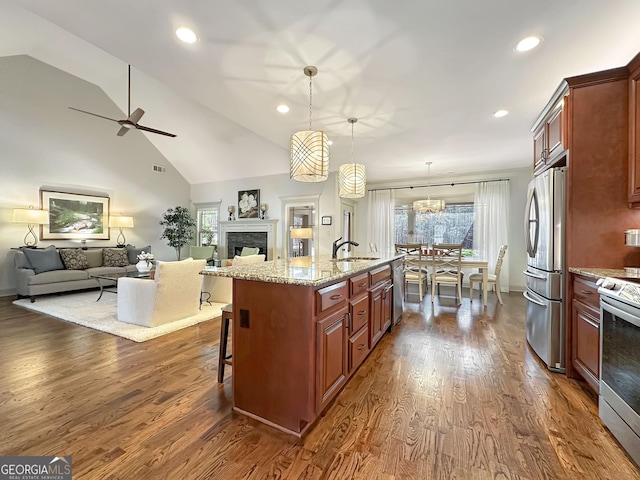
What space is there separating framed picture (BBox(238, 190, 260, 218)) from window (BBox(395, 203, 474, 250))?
367 cm

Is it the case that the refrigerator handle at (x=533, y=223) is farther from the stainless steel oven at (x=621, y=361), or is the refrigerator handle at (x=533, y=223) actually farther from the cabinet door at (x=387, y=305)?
the cabinet door at (x=387, y=305)

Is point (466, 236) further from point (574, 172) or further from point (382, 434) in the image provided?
point (382, 434)

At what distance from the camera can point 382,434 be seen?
1598 millimetres

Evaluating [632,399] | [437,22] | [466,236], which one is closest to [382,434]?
[632,399]

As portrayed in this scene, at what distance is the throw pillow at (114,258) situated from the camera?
5922mm

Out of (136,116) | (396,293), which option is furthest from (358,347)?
(136,116)

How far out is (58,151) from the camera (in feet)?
18.6

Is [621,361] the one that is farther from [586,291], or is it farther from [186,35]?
[186,35]

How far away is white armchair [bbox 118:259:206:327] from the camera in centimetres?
329

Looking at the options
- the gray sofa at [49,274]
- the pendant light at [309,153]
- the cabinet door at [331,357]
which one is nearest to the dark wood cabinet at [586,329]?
the cabinet door at [331,357]

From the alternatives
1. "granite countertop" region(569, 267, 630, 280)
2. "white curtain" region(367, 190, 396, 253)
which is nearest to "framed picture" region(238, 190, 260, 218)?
"white curtain" region(367, 190, 396, 253)

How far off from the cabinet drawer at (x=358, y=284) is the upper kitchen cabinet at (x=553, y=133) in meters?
1.98

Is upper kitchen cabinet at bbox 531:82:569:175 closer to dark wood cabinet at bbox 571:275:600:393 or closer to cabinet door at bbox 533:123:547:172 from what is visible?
cabinet door at bbox 533:123:547:172

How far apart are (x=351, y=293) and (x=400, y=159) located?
3997 mm
